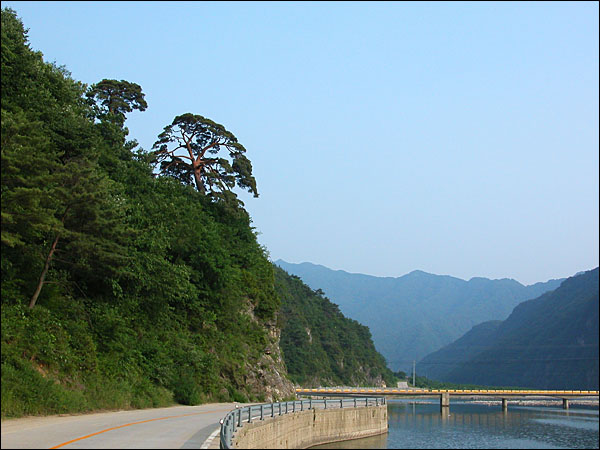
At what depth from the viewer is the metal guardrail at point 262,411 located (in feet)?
64.7

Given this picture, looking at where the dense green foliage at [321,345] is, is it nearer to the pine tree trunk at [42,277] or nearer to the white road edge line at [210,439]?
the pine tree trunk at [42,277]

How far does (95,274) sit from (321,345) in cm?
13181

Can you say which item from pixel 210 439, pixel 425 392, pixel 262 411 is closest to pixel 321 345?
pixel 425 392

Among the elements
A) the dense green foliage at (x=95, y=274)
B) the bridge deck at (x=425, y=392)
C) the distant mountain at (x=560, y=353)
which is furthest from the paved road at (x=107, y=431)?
the distant mountain at (x=560, y=353)

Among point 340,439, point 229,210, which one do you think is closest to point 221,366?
point 340,439

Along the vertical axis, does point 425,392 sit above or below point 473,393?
below

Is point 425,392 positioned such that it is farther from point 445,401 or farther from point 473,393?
point 473,393

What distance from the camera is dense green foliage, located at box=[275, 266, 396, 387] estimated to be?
143m

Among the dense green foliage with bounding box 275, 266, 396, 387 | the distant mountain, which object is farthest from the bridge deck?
the dense green foliage with bounding box 275, 266, 396, 387

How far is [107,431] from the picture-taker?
20.9 meters

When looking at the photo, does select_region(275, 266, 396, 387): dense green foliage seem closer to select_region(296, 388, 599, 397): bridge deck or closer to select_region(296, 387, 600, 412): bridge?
select_region(296, 387, 600, 412): bridge

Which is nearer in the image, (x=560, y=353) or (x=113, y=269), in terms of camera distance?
(x=113, y=269)

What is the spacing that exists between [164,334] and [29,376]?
1733 cm

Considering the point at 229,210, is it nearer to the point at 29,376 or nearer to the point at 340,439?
the point at 340,439
